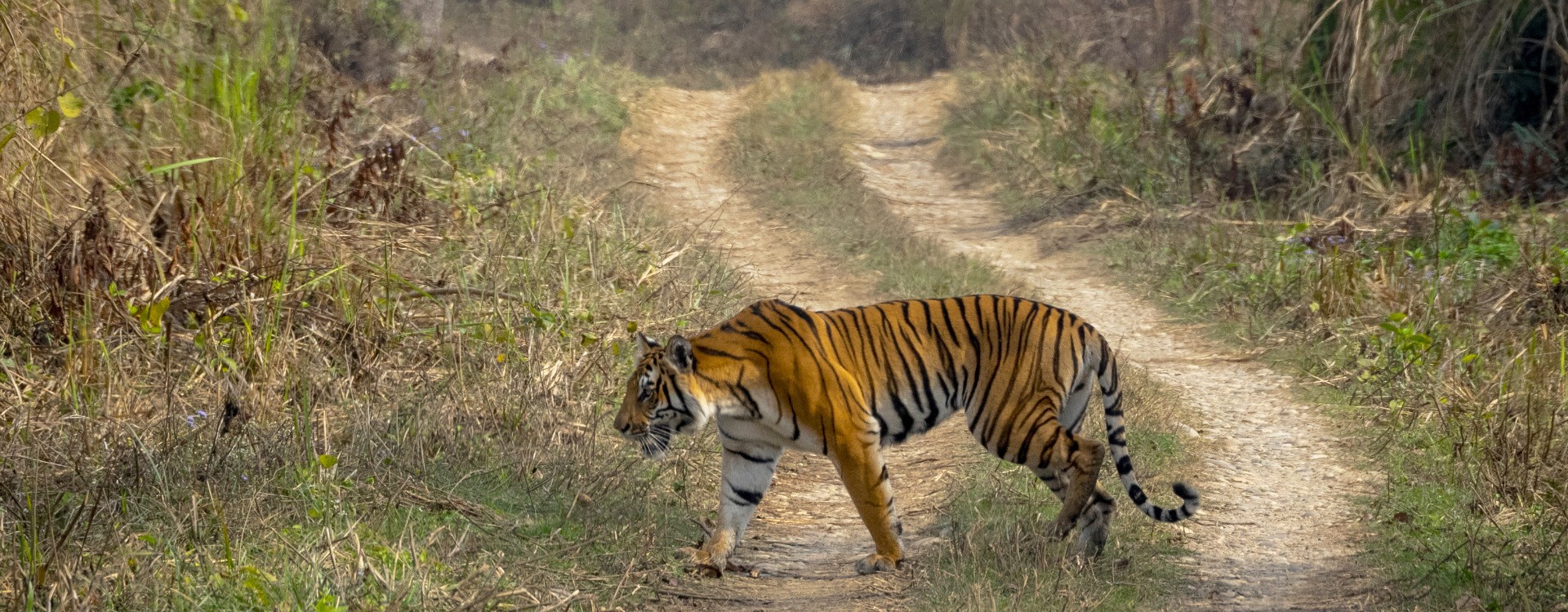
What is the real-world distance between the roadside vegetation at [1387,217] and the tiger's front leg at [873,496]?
1.61 meters

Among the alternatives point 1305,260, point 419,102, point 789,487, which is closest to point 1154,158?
point 1305,260

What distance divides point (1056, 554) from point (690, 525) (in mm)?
1469

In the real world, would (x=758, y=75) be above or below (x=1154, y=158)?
below

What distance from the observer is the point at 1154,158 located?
11906mm

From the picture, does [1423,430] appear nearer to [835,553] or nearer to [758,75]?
[835,553]

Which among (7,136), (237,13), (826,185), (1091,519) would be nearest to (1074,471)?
(1091,519)

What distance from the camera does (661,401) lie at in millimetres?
4828

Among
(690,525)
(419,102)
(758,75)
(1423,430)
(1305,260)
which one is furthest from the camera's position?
(758,75)

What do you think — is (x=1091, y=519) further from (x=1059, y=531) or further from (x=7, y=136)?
(x=7, y=136)

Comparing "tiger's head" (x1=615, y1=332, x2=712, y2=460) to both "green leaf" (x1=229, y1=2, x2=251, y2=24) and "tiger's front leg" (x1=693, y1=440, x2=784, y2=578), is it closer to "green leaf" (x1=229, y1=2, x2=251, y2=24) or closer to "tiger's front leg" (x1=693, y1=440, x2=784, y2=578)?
"tiger's front leg" (x1=693, y1=440, x2=784, y2=578)

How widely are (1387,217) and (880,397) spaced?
18.8 feet

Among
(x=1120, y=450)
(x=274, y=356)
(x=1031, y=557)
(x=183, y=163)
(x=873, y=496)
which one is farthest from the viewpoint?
(x=274, y=356)

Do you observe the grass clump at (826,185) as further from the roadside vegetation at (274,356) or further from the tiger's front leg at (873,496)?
the tiger's front leg at (873,496)

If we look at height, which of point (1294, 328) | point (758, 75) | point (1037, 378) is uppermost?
point (1037, 378)
